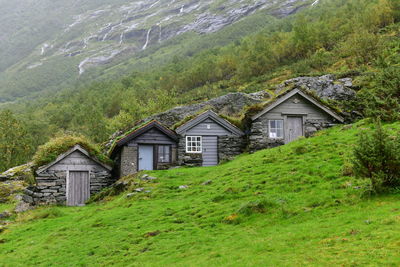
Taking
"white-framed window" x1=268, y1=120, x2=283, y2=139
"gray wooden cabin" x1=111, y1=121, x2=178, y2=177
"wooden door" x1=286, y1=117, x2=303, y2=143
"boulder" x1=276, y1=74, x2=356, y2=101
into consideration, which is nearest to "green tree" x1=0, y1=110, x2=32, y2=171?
"gray wooden cabin" x1=111, y1=121, x2=178, y2=177

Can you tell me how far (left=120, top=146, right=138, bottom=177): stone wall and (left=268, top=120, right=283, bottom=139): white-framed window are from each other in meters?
10.1

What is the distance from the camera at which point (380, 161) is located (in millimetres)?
13242

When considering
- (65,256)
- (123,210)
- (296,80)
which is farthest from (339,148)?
(296,80)

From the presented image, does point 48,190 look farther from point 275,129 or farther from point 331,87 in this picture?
point 331,87

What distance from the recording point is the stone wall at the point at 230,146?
31.4 metres

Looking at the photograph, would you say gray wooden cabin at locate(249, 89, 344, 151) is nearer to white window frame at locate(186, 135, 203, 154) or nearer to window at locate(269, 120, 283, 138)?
window at locate(269, 120, 283, 138)

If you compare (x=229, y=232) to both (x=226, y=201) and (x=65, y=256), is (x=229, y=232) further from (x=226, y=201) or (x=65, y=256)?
(x=65, y=256)

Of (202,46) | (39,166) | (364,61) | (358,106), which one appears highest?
(202,46)

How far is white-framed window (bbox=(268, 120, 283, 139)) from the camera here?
30625mm

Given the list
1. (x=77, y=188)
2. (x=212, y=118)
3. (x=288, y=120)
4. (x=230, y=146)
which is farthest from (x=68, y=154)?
(x=288, y=120)

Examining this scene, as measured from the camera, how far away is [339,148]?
1989cm

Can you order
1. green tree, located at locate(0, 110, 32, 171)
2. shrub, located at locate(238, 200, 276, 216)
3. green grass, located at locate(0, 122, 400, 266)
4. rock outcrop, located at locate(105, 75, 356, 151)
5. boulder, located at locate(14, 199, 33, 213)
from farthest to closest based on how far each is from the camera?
green tree, located at locate(0, 110, 32, 171)
rock outcrop, located at locate(105, 75, 356, 151)
boulder, located at locate(14, 199, 33, 213)
shrub, located at locate(238, 200, 276, 216)
green grass, located at locate(0, 122, 400, 266)

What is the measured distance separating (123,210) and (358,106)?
22.2 m

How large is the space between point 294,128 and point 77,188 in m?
16.2
